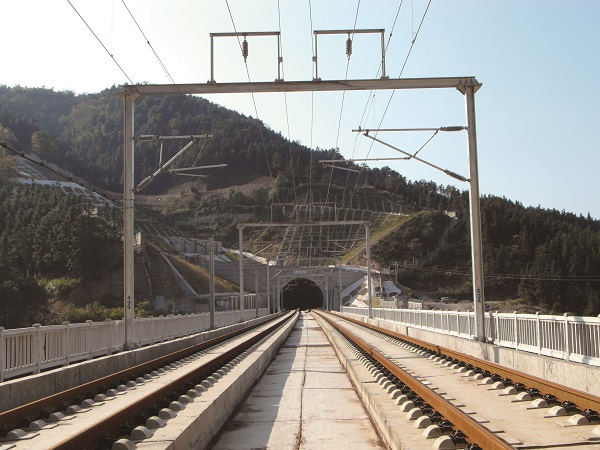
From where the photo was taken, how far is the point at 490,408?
995 cm

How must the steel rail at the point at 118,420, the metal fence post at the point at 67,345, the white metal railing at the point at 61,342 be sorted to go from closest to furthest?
the steel rail at the point at 118,420
the white metal railing at the point at 61,342
the metal fence post at the point at 67,345

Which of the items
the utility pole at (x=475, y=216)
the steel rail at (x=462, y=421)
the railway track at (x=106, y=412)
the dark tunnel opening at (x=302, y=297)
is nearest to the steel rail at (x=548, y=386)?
the steel rail at (x=462, y=421)

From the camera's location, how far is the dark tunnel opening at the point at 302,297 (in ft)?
535

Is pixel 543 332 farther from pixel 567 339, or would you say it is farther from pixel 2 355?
pixel 2 355

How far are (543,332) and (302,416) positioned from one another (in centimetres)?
724

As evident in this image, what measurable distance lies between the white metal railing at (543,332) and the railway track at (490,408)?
150cm

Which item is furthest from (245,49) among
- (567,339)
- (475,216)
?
(567,339)

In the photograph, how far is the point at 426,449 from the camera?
22.7 ft

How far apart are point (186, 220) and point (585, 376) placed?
626 feet

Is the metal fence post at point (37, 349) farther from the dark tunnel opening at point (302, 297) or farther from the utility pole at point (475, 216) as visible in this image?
the dark tunnel opening at point (302, 297)

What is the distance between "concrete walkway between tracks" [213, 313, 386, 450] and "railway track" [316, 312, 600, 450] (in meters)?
0.57

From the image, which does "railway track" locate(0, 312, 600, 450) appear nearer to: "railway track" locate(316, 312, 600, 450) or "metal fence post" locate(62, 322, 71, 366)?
"railway track" locate(316, 312, 600, 450)

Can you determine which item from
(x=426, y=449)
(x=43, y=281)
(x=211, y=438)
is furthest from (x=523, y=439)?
(x=43, y=281)

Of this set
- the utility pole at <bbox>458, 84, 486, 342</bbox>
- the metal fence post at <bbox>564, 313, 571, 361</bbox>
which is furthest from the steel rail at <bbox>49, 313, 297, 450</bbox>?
the utility pole at <bbox>458, 84, 486, 342</bbox>
